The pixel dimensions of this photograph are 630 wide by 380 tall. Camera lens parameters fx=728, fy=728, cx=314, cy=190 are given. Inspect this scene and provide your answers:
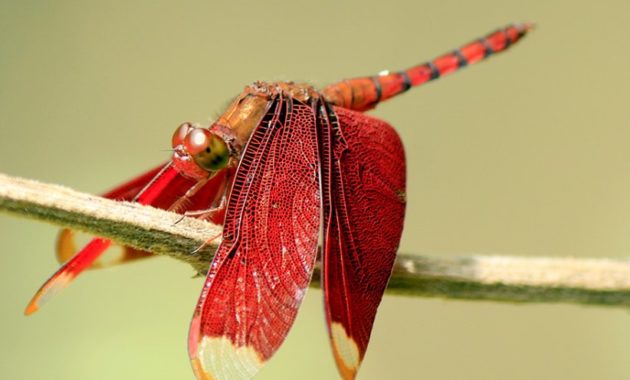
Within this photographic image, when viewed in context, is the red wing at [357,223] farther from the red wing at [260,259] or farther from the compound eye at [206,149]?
the compound eye at [206,149]

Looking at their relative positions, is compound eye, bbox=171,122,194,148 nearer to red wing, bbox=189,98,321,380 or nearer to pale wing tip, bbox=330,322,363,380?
red wing, bbox=189,98,321,380

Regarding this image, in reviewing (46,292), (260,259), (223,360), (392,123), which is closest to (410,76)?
(260,259)

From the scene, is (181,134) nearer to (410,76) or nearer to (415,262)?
(415,262)

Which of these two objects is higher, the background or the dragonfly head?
the dragonfly head

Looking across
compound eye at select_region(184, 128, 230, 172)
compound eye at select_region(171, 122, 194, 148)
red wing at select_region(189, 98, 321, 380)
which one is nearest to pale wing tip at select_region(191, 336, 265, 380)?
red wing at select_region(189, 98, 321, 380)

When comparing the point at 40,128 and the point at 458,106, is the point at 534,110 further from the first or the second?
the point at 40,128

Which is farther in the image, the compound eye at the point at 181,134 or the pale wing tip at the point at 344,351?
the compound eye at the point at 181,134

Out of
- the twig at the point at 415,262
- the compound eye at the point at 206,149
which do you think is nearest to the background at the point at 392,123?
the twig at the point at 415,262
